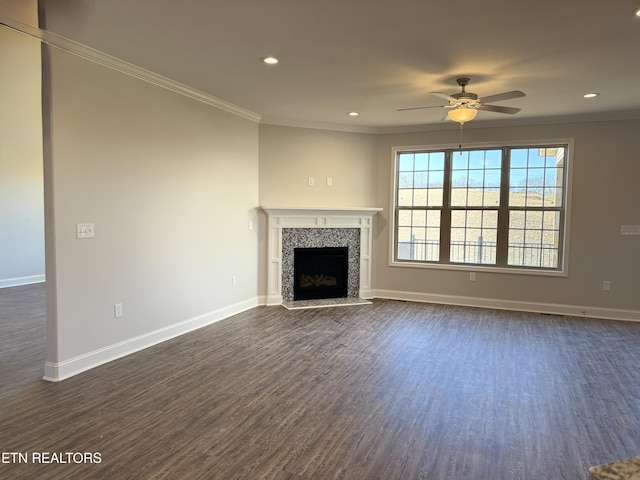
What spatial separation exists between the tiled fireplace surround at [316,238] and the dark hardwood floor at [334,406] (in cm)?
136

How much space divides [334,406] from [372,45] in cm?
272

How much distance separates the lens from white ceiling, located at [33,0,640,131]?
2.62m

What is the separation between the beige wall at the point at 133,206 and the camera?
328cm

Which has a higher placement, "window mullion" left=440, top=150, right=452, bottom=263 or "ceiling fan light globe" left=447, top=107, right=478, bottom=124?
"ceiling fan light globe" left=447, top=107, right=478, bottom=124

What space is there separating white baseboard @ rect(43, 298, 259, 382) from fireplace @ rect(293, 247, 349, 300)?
1.19 metres

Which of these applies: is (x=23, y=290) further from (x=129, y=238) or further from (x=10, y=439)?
(x=10, y=439)

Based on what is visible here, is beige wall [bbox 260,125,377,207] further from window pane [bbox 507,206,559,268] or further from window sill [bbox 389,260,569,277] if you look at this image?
window pane [bbox 507,206,559,268]

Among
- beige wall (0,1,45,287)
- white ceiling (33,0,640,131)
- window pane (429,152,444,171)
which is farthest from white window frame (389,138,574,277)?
beige wall (0,1,45,287)

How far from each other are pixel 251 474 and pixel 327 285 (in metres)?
4.38

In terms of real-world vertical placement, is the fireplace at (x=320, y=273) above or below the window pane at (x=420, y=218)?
below

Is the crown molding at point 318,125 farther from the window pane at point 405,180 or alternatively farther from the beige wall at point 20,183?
the beige wall at point 20,183

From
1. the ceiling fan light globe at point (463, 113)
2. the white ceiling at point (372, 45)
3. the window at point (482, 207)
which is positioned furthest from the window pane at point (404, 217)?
the ceiling fan light globe at point (463, 113)

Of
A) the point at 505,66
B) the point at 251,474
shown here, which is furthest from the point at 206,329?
the point at 505,66

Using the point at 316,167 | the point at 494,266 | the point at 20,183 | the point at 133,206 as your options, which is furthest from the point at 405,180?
the point at 20,183
